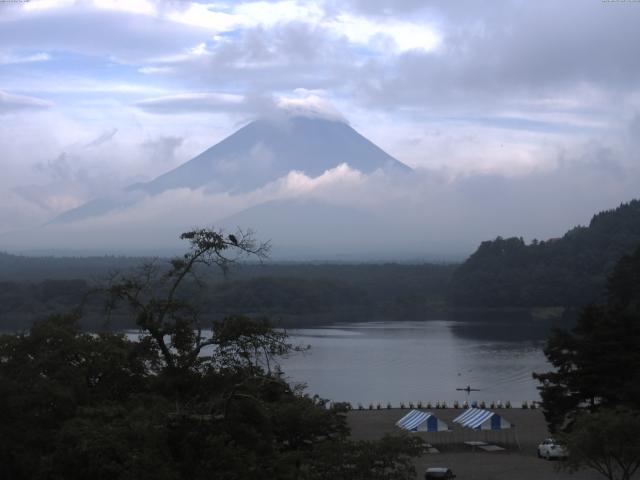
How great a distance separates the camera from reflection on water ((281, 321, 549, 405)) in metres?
23.0

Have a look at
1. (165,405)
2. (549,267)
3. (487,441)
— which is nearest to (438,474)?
(487,441)

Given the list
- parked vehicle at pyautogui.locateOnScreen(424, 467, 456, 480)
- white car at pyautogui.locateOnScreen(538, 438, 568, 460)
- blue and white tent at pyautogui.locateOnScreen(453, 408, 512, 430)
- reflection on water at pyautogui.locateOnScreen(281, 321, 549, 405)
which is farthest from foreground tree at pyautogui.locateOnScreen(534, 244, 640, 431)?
reflection on water at pyautogui.locateOnScreen(281, 321, 549, 405)


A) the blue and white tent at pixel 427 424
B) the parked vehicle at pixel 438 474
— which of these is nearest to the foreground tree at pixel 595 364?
the blue and white tent at pixel 427 424

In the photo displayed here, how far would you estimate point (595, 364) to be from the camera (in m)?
13.0

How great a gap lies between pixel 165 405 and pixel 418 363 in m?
23.9

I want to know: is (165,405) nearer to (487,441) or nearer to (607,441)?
(607,441)

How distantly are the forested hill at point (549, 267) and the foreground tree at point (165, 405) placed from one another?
46564mm

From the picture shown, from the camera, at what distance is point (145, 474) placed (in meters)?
5.16

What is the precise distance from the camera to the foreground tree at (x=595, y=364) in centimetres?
1284

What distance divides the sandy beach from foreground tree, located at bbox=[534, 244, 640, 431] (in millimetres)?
866

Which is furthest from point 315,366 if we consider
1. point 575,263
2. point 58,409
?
point 575,263

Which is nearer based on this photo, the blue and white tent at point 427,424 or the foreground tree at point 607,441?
the foreground tree at point 607,441

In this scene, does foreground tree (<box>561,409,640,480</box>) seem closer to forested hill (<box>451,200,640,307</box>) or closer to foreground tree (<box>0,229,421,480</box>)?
foreground tree (<box>0,229,421,480</box>)

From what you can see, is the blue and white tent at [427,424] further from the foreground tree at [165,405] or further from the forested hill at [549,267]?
the forested hill at [549,267]
